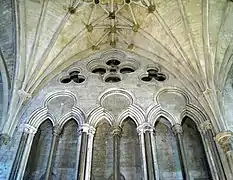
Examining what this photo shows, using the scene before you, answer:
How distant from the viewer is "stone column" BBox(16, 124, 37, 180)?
342 inches

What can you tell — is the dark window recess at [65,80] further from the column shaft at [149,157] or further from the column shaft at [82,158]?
the column shaft at [149,157]

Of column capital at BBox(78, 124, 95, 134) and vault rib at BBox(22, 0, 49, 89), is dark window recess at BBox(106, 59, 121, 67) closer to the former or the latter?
vault rib at BBox(22, 0, 49, 89)

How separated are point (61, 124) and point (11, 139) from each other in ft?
5.06

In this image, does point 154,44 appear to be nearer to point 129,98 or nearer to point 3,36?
point 129,98

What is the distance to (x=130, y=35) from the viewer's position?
13.4m

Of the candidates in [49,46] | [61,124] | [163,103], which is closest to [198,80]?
[163,103]

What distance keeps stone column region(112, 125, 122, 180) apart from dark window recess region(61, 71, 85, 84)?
118 inches

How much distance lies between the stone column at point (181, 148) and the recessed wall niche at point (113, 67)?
9.98 feet

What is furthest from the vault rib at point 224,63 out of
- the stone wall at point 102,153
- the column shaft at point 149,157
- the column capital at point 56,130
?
the column capital at point 56,130

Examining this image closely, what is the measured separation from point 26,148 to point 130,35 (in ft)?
21.3

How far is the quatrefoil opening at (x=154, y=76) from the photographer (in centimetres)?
1197

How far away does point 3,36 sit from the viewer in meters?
11.9

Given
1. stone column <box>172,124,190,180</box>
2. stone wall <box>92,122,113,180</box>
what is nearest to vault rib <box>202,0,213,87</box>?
stone column <box>172,124,190,180</box>

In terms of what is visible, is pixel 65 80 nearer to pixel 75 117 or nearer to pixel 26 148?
pixel 75 117
